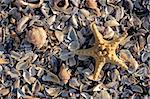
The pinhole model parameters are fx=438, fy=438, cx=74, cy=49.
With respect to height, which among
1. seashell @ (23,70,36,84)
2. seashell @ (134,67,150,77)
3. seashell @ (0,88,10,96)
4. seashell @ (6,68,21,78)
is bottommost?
seashell @ (0,88,10,96)

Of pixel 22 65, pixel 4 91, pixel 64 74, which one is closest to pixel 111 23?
pixel 64 74

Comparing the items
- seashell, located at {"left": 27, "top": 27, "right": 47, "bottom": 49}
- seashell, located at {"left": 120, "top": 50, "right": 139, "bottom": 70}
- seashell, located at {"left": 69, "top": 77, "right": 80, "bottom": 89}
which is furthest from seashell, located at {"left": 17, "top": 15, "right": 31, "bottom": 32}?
seashell, located at {"left": 120, "top": 50, "right": 139, "bottom": 70}

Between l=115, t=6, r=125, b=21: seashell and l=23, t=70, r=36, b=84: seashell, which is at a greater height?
l=115, t=6, r=125, b=21: seashell

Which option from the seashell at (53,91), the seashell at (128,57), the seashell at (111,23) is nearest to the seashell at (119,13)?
the seashell at (111,23)

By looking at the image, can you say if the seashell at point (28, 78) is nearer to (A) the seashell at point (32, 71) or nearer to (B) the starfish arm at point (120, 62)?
(A) the seashell at point (32, 71)

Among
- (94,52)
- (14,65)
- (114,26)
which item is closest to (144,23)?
(114,26)

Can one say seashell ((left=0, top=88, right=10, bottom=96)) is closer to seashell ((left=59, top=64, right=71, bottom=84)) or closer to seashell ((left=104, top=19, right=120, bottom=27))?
seashell ((left=59, top=64, right=71, bottom=84))
